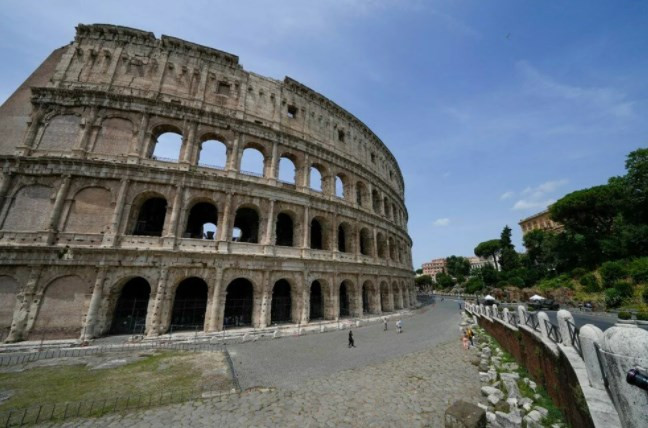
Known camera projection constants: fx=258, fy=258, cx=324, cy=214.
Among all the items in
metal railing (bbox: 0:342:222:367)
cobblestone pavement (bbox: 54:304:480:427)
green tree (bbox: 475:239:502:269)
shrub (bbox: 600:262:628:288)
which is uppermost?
green tree (bbox: 475:239:502:269)

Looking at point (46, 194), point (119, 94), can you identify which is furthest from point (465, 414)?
point (119, 94)

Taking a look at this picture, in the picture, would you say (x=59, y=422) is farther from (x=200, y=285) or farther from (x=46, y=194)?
(x=46, y=194)

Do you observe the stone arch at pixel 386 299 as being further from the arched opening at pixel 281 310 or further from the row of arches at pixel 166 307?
the arched opening at pixel 281 310

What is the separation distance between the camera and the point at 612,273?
2684 centimetres

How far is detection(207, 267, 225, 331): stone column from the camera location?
1436 centimetres

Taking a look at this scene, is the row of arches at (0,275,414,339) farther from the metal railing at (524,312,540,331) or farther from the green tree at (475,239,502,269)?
the green tree at (475,239,502,269)

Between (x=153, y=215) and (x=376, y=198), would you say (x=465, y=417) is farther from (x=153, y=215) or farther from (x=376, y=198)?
(x=376, y=198)

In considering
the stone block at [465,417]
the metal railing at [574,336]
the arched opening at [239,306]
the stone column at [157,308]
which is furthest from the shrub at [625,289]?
the stone column at [157,308]

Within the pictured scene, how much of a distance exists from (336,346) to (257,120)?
1590cm

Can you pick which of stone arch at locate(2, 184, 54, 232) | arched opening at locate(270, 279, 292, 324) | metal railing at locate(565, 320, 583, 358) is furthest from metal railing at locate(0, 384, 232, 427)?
stone arch at locate(2, 184, 54, 232)

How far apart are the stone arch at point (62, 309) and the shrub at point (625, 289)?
4017 centimetres

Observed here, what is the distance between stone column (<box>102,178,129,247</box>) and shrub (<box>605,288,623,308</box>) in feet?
127

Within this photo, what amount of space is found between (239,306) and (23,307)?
32.8 feet

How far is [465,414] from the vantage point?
512 centimetres
